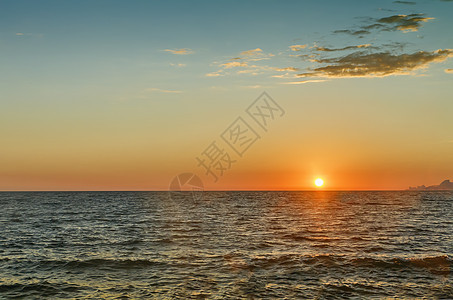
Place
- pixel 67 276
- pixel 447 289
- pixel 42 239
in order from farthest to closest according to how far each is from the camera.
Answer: pixel 42 239, pixel 67 276, pixel 447 289

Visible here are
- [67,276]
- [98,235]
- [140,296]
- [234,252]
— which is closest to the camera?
[140,296]

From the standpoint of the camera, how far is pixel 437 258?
98.1 feet

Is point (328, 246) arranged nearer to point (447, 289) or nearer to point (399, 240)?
point (399, 240)

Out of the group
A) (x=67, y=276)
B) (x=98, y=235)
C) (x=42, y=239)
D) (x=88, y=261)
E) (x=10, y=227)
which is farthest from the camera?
(x=10, y=227)

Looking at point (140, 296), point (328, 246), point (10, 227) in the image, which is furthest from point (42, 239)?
point (328, 246)

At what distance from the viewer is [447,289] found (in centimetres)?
2175

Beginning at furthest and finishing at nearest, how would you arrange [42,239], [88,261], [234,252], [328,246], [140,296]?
[42,239], [328,246], [234,252], [88,261], [140,296]

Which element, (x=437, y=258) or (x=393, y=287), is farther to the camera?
(x=437, y=258)

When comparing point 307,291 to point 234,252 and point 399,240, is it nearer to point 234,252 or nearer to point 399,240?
point 234,252

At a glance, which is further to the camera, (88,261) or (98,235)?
(98,235)

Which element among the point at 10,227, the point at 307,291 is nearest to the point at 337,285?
the point at 307,291

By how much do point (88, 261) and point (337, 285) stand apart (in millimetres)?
17884

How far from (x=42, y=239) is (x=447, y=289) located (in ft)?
118

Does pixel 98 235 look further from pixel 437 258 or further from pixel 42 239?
pixel 437 258
